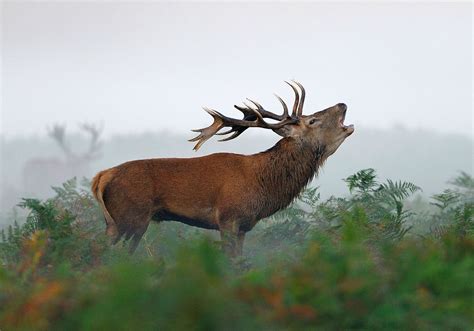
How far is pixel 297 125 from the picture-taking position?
9094 millimetres

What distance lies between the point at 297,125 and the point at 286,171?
571 mm

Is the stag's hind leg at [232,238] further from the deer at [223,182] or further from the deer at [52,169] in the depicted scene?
the deer at [52,169]

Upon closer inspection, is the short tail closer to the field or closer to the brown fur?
the brown fur

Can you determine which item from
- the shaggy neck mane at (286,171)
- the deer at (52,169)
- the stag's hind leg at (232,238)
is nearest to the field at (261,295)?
the stag's hind leg at (232,238)

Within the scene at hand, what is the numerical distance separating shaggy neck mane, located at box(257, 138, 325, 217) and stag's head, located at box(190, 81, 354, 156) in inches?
3.8

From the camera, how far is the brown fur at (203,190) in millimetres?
8273

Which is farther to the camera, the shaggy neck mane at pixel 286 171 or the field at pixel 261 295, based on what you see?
the shaggy neck mane at pixel 286 171

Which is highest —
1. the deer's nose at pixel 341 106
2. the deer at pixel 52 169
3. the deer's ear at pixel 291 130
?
the deer's nose at pixel 341 106

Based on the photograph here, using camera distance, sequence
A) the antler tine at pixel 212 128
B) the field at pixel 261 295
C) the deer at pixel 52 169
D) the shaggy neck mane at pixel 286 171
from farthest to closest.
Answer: the deer at pixel 52 169 < the antler tine at pixel 212 128 < the shaggy neck mane at pixel 286 171 < the field at pixel 261 295

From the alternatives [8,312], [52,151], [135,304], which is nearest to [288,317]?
[135,304]

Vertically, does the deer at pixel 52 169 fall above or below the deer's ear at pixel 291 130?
below

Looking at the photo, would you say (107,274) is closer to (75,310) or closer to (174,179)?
(75,310)

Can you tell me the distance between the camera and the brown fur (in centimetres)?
827

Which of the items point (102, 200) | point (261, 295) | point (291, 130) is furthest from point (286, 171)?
point (261, 295)
